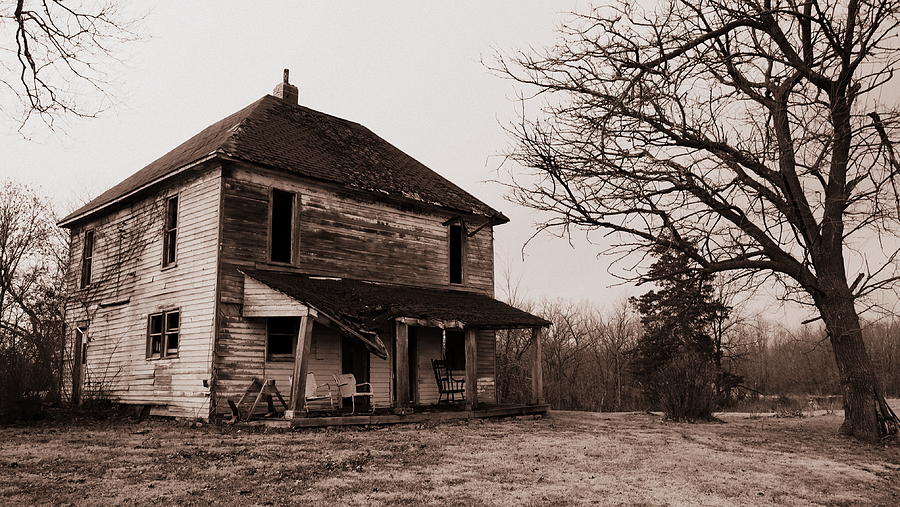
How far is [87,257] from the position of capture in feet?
64.7

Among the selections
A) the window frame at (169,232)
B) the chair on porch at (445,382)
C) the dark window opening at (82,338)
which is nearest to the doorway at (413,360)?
the chair on porch at (445,382)

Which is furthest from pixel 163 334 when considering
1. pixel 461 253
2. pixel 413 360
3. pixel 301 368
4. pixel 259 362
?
pixel 461 253

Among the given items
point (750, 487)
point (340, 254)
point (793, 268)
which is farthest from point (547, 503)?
point (340, 254)

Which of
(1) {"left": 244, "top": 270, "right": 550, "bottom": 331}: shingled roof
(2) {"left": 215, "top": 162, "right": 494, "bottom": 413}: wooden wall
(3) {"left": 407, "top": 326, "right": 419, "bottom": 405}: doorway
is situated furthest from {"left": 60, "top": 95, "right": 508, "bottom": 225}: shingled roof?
(3) {"left": 407, "top": 326, "right": 419, "bottom": 405}: doorway

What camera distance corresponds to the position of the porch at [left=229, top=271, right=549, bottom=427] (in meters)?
13.8

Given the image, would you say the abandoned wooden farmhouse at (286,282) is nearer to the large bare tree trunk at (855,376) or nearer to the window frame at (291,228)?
the window frame at (291,228)

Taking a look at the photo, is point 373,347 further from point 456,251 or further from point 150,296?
point 456,251

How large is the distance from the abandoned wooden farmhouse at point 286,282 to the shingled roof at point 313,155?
7 centimetres

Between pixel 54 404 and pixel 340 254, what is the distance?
8.19 meters

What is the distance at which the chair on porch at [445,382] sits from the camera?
59.7 ft

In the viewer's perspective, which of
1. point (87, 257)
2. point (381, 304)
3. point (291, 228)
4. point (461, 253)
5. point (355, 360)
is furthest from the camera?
point (461, 253)

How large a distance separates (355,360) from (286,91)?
874cm

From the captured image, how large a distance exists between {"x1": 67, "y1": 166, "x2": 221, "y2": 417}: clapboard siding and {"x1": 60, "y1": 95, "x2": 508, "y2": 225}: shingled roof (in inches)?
27.8

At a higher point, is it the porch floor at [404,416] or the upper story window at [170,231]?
the upper story window at [170,231]
